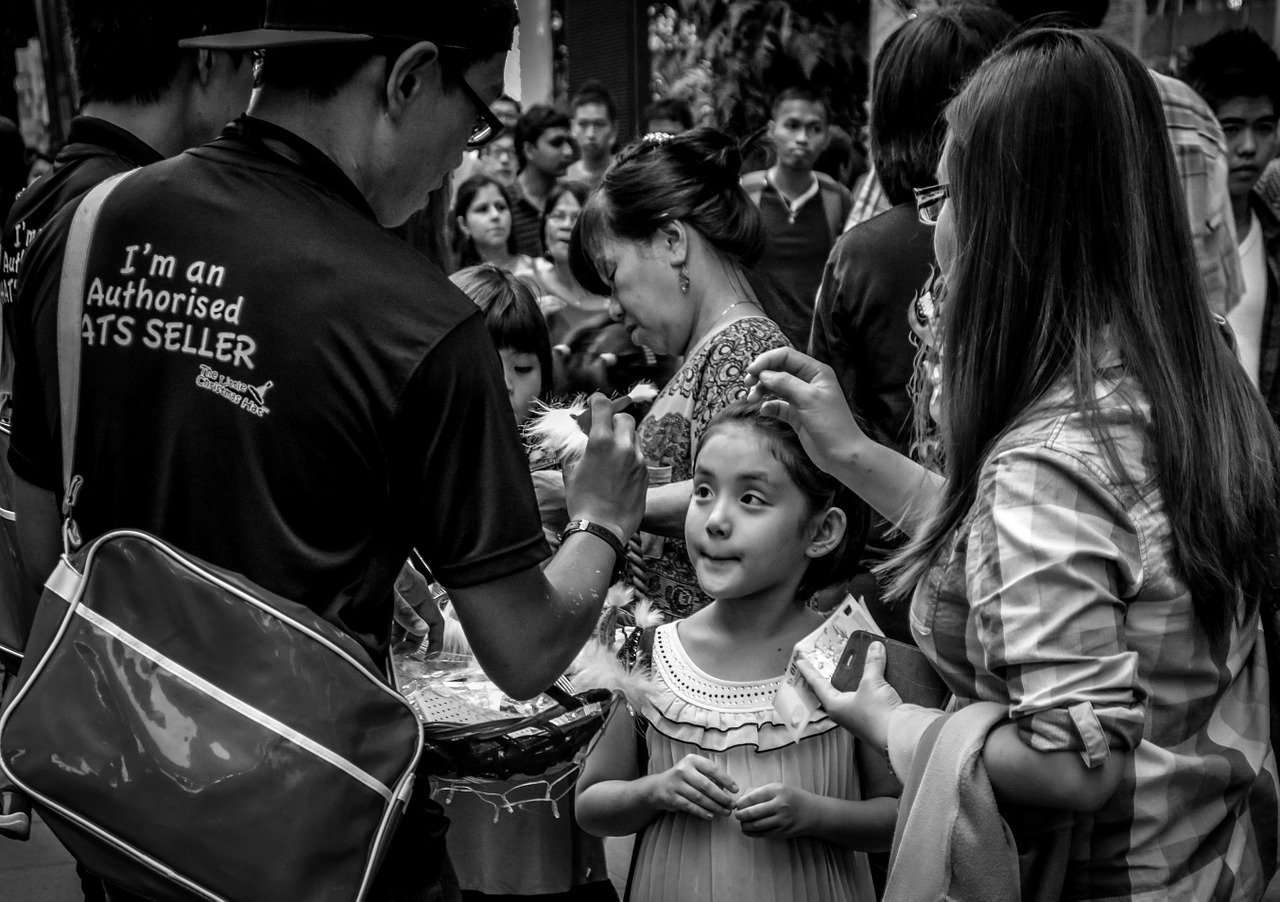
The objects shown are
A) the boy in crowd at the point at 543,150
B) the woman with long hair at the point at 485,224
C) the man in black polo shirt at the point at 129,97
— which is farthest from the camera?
the boy in crowd at the point at 543,150

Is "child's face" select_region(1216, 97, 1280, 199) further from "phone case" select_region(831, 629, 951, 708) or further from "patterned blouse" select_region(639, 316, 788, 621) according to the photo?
Result: "phone case" select_region(831, 629, 951, 708)

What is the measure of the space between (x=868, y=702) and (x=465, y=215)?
6177mm

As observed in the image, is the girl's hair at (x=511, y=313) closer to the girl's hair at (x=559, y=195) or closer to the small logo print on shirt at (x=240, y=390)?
the small logo print on shirt at (x=240, y=390)

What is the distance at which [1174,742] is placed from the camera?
5.89ft

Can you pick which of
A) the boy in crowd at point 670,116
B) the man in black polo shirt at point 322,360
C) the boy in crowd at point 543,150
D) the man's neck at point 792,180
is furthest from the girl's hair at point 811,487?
the boy in crowd at point 670,116

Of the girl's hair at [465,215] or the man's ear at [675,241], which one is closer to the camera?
the man's ear at [675,241]

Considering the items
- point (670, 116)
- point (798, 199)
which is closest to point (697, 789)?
point (798, 199)

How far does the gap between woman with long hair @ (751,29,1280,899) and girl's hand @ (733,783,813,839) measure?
0.59 meters

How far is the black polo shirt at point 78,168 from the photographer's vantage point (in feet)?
9.57

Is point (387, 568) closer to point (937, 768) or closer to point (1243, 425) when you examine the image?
point (937, 768)

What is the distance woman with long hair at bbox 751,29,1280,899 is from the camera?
1.66 m

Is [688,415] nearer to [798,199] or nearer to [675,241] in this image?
[675,241]

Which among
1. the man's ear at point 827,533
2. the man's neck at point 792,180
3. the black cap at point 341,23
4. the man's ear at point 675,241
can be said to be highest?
the black cap at point 341,23

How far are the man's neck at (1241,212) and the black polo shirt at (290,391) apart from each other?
3.76 m
